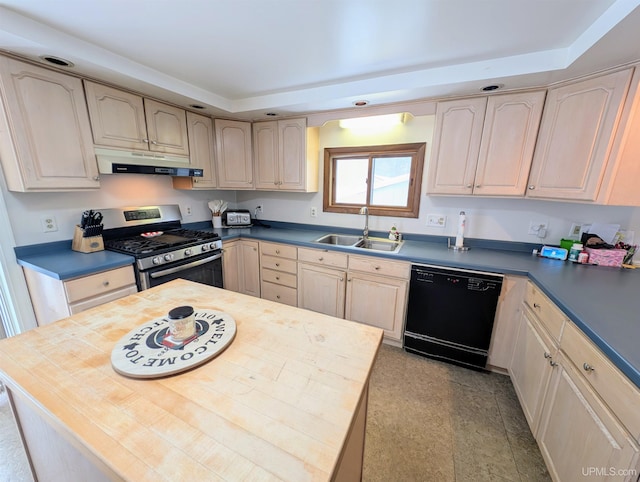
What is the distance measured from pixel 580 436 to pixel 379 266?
1442 millimetres

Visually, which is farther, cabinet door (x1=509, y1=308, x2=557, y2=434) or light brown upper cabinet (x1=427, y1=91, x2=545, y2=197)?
light brown upper cabinet (x1=427, y1=91, x2=545, y2=197)

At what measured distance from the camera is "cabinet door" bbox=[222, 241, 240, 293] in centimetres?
282

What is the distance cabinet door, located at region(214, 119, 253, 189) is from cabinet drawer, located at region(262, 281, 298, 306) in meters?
1.21

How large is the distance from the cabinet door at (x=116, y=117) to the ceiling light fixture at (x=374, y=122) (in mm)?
1800

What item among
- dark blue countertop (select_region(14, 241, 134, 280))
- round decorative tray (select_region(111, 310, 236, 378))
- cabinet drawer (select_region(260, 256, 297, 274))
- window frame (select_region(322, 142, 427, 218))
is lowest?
cabinet drawer (select_region(260, 256, 297, 274))

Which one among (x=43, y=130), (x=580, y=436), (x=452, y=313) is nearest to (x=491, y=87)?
(x=452, y=313)

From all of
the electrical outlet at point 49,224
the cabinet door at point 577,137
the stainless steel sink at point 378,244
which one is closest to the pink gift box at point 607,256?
the cabinet door at point 577,137

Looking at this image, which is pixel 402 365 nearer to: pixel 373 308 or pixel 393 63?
pixel 373 308

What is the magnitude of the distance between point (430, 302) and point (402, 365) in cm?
59

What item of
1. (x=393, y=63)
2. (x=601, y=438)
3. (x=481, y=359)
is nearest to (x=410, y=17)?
(x=393, y=63)

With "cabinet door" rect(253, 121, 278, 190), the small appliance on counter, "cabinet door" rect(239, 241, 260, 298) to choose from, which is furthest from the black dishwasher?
the small appliance on counter

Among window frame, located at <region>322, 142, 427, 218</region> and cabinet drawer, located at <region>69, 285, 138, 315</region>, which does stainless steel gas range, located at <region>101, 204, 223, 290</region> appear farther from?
window frame, located at <region>322, 142, 427, 218</region>

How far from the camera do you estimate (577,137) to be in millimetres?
1682

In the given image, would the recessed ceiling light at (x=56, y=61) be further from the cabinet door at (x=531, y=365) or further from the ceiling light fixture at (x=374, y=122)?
the cabinet door at (x=531, y=365)
